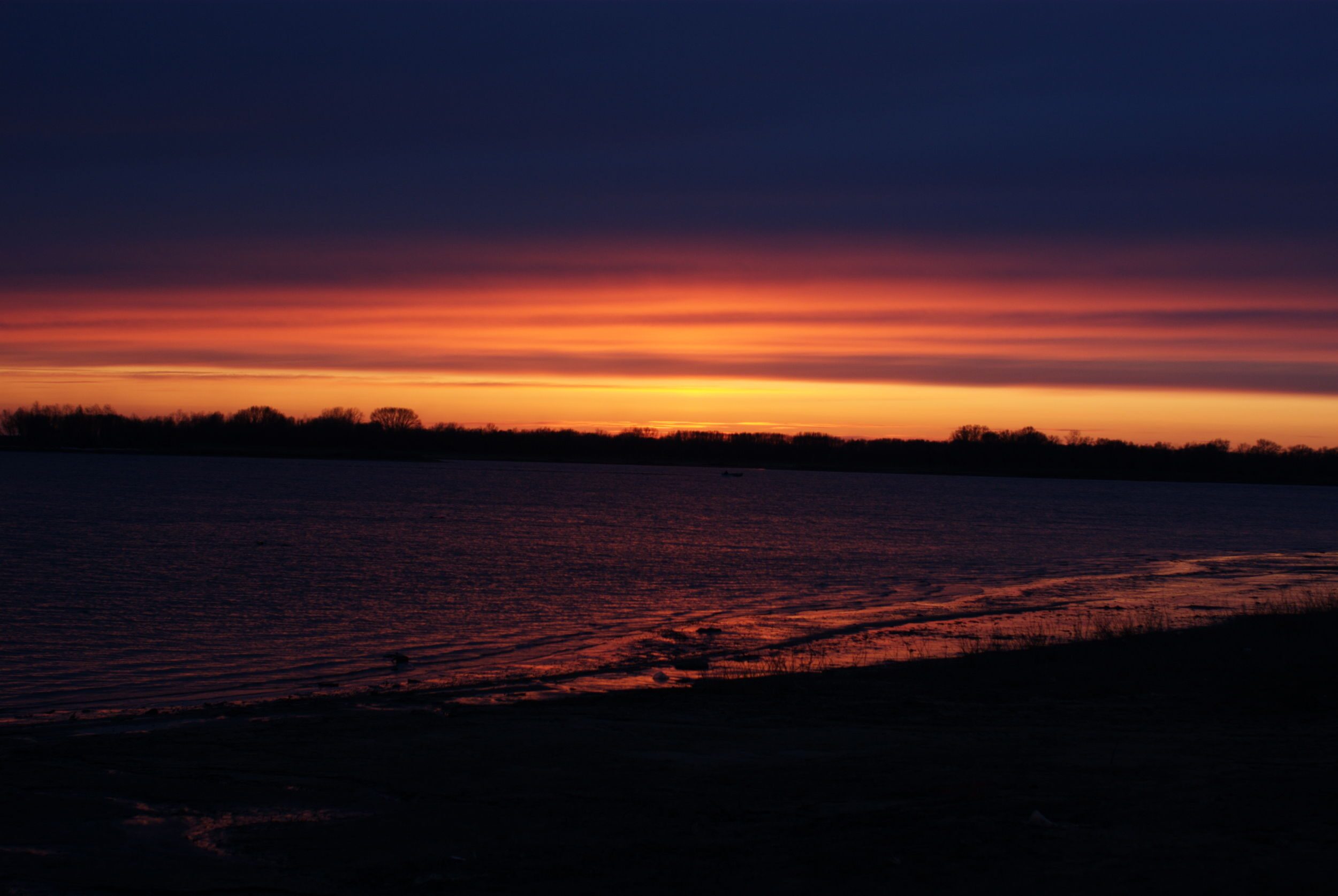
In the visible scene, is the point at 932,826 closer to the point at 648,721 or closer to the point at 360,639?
the point at 648,721

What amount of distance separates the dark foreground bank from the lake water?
5690 millimetres

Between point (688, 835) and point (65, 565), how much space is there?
42043mm

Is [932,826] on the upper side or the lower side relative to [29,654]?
upper

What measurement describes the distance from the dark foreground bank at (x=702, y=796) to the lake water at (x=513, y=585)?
18.7 ft

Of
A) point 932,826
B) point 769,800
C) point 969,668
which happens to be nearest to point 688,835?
point 769,800

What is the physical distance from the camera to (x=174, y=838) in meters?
8.95

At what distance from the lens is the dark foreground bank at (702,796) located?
7.61m

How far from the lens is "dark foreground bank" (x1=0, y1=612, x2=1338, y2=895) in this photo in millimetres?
7613

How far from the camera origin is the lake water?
22016 mm

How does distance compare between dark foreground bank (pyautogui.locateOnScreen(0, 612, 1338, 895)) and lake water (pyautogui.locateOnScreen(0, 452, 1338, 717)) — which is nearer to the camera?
dark foreground bank (pyautogui.locateOnScreen(0, 612, 1338, 895))

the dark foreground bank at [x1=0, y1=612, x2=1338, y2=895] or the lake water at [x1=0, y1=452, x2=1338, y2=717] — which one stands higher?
the dark foreground bank at [x1=0, y1=612, x2=1338, y2=895]

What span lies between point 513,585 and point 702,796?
29617 mm

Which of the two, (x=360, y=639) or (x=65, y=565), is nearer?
(x=360, y=639)

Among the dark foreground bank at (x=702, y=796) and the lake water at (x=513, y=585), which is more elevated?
the dark foreground bank at (x=702, y=796)
